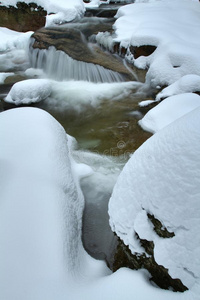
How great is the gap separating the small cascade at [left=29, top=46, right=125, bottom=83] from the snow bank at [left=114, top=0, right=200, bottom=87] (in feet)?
3.82

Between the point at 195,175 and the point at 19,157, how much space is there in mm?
2203

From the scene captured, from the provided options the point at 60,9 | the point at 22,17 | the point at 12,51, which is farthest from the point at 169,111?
the point at 22,17

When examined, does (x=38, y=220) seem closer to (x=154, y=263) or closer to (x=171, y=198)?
(x=154, y=263)

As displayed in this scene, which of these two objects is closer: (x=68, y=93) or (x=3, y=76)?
(x=68, y=93)

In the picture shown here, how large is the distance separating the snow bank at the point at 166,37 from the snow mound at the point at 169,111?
60.4 inches

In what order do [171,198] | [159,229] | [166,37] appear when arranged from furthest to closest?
[166,37], [159,229], [171,198]

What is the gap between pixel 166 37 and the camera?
20.9 feet

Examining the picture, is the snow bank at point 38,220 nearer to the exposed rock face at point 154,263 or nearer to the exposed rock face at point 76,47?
the exposed rock face at point 154,263

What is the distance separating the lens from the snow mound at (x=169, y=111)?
13.6ft

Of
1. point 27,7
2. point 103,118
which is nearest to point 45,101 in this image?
point 103,118

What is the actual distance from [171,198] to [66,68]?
7006mm

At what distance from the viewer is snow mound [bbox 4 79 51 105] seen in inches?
226

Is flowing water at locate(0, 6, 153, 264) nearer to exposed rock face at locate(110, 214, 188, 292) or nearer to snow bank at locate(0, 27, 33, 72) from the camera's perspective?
snow bank at locate(0, 27, 33, 72)

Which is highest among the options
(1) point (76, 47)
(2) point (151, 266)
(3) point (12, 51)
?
(1) point (76, 47)
